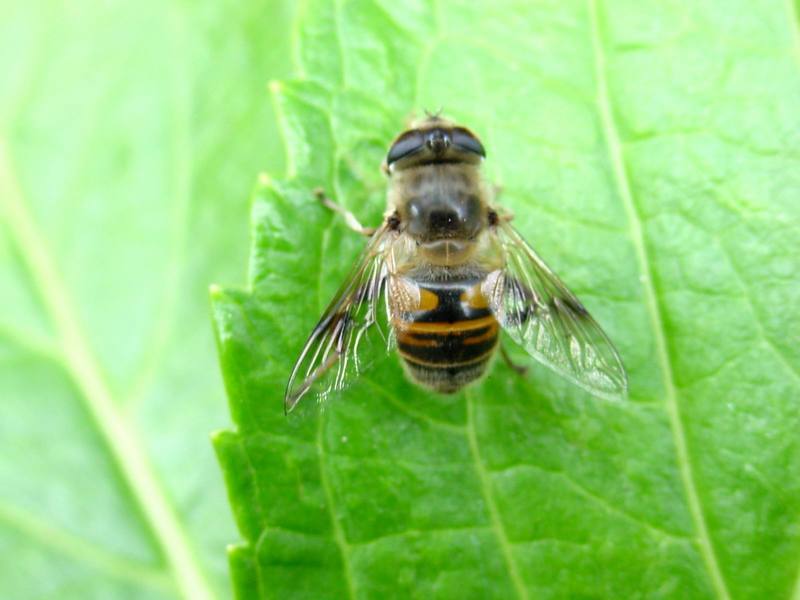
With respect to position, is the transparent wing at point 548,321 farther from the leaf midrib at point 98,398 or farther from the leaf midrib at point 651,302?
the leaf midrib at point 98,398

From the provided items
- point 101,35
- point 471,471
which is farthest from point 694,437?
point 101,35

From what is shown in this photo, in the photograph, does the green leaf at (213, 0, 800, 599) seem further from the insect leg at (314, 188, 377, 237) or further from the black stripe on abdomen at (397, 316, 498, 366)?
the black stripe on abdomen at (397, 316, 498, 366)

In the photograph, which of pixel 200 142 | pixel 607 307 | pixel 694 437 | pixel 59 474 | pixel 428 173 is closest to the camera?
pixel 694 437

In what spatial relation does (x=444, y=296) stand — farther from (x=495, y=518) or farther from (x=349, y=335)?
(x=495, y=518)

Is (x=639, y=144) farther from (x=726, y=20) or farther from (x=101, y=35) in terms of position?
(x=101, y=35)

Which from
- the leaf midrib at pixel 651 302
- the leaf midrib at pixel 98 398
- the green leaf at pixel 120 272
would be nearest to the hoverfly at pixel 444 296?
the leaf midrib at pixel 651 302

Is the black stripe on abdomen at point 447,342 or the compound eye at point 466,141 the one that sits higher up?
the compound eye at point 466,141

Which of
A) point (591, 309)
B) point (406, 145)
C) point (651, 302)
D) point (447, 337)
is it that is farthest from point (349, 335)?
point (651, 302)
